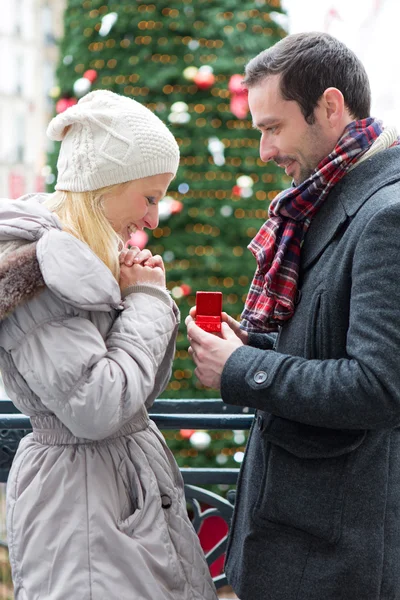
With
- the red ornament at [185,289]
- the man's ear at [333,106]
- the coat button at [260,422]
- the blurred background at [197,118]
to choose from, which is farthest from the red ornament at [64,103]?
the coat button at [260,422]

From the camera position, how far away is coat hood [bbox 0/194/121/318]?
1414 millimetres

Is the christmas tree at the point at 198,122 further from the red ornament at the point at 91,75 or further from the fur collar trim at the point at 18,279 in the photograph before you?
the fur collar trim at the point at 18,279

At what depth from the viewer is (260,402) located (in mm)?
1505

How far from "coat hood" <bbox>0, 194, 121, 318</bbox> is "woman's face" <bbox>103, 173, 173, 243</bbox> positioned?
0.17 metres

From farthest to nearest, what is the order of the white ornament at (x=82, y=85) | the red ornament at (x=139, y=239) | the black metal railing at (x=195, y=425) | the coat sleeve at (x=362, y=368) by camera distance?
1. the white ornament at (x=82, y=85)
2. the red ornament at (x=139, y=239)
3. the black metal railing at (x=195, y=425)
4. the coat sleeve at (x=362, y=368)

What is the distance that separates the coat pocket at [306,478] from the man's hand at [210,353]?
166mm

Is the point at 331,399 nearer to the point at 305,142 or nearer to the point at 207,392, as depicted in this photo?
the point at 305,142

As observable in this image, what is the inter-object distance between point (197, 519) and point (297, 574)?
2.30 ft

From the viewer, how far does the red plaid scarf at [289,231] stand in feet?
5.11

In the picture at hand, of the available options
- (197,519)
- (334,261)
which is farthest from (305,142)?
(197,519)

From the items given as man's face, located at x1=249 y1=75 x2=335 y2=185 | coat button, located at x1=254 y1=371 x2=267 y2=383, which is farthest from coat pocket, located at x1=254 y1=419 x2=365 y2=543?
man's face, located at x1=249 y1=75 x2=335 y2=185

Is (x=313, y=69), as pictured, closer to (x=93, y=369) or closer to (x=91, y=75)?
(x=93, y=369)

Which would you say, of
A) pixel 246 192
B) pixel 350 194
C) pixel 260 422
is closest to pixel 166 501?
pixel 260 422

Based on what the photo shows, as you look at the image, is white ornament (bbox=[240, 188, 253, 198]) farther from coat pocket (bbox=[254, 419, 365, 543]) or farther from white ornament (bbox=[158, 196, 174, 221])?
coat pocket (bbox=[254, 419, 365, 543])
